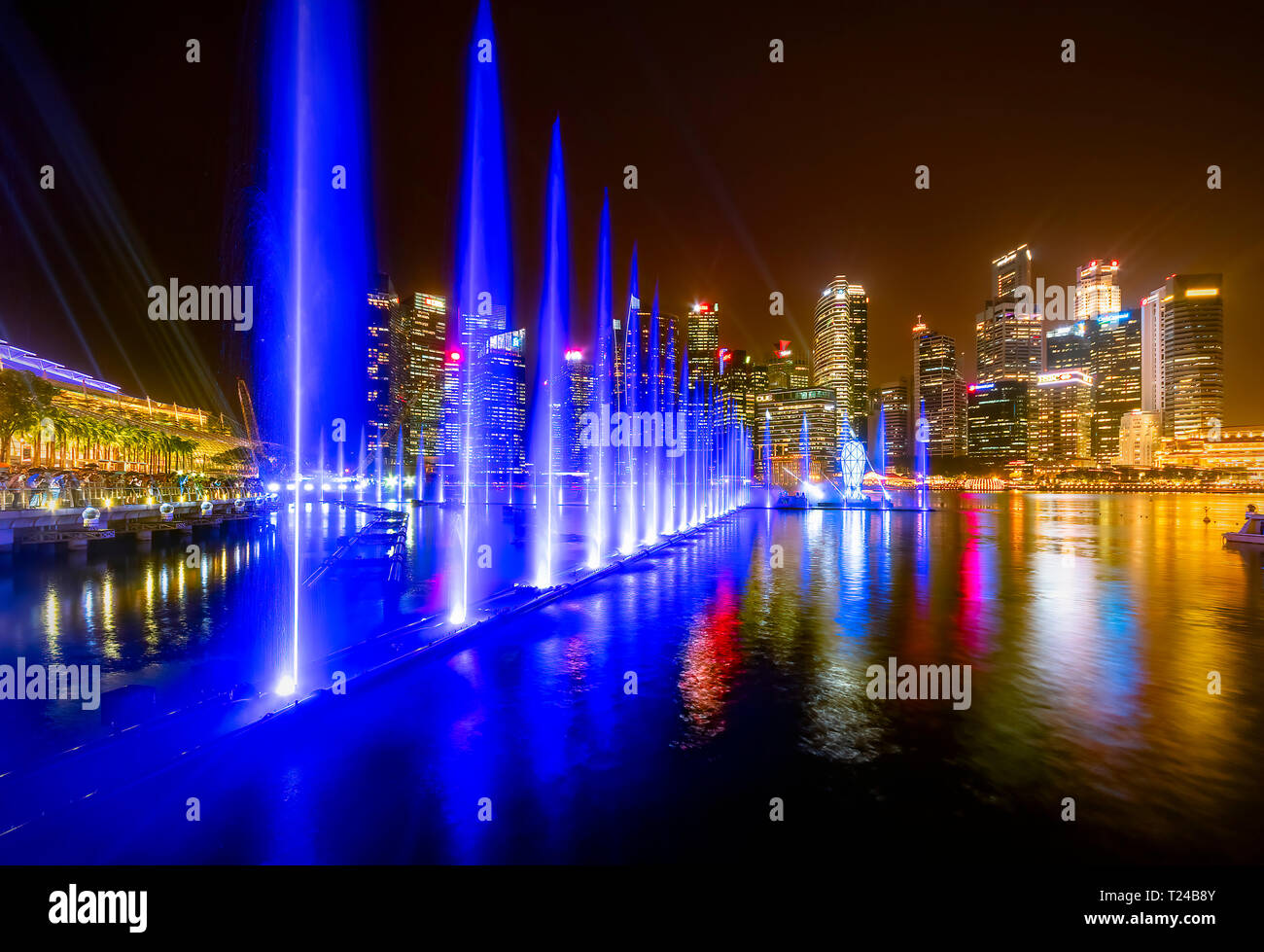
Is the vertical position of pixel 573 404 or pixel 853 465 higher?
pixel 573 404

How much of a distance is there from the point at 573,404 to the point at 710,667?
266 ft

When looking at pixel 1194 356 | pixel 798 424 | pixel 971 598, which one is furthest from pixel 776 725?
pixel 1194 356

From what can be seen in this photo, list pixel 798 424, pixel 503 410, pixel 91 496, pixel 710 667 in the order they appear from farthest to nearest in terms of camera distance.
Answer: pixel 798 424
pixel 503 410
pixel 91 496
pixel 710 667

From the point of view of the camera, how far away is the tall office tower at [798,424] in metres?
144

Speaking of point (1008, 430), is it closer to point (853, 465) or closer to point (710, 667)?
point (853, 465)

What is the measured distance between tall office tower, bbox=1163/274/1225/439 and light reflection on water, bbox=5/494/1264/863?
229730 mm

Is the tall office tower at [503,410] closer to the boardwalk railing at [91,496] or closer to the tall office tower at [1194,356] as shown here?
the boardwalk railing at [91,496]

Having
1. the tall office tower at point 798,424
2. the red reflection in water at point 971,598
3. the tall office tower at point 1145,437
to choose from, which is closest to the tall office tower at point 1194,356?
the tall office tower at point 1145,437

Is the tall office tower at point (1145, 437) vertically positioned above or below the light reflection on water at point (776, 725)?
above

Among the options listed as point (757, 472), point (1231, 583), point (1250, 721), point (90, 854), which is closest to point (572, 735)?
point (90, 854)

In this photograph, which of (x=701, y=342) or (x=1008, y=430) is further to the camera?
(x=1008, y=430)

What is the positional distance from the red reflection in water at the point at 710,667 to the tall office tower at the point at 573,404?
50.6 meters

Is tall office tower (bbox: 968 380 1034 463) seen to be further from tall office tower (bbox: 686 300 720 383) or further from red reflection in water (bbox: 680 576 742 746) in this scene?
red reflection in water (bbox: 680 576 742 746)

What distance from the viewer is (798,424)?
481ft
